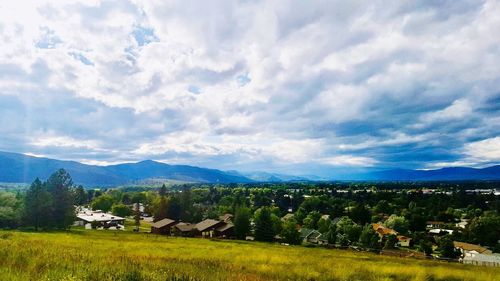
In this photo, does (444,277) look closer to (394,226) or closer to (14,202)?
(14,202)

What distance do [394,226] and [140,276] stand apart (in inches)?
4860

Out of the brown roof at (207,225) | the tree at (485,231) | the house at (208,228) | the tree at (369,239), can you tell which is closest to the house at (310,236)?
the tree at (369,239)

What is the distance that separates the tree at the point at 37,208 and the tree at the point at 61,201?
109 centimetres

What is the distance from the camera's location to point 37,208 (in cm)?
6712

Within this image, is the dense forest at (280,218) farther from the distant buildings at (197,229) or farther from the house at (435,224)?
the distant buildings at (197,229)

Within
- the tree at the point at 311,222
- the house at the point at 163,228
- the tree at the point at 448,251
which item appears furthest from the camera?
the tree at the point at 311,222

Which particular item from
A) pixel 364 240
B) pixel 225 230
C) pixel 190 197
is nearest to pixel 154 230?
pixel 225 230

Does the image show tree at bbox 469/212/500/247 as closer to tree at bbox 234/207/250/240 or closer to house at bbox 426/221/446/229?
house at bbox 426/221/446/229

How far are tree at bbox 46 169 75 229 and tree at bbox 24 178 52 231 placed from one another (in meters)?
1.09

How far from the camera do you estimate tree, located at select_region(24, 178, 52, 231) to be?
67.1 metres

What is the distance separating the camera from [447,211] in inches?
6117

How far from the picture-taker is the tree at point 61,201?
69.5 metres

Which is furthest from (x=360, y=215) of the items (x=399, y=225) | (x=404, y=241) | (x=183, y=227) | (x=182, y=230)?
(x=182, y=230)

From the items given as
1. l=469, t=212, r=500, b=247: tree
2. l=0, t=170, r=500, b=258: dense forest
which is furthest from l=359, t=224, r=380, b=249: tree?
l=469, t=212, r=500, b=247: tree
